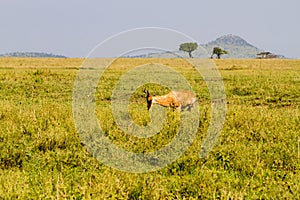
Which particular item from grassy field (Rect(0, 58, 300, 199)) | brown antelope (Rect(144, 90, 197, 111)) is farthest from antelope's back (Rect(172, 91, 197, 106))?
grassy field (Rect(0, 58, 300, 199))

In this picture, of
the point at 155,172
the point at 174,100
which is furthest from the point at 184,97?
the point at 155,172

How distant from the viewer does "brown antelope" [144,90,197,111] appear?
10.6m

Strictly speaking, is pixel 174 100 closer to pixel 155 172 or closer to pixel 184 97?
pixel 184 97

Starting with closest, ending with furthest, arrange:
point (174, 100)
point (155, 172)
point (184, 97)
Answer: point (155, 172) → point (174, 100) → point (184, 97)

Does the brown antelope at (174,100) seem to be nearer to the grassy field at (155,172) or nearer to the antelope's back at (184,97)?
the antelope's back at (184,97)

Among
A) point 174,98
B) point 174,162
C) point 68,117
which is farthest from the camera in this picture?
point 174,98

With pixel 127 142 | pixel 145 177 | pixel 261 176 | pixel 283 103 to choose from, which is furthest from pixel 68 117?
pixel 283 103

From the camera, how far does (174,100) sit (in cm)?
1090

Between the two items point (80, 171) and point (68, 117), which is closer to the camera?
point (80, 171)

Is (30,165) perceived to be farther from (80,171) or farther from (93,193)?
(93,193)

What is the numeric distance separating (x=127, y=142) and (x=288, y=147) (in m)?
A: 2.59

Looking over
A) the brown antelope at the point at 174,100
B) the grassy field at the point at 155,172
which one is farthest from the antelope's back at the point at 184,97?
the grassy field at the point at 155,172

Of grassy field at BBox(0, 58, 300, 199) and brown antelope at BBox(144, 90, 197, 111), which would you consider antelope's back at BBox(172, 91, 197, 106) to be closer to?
brown antelope at BBox(144, 90, 197, 111)

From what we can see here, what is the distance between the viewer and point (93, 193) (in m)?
4.76
